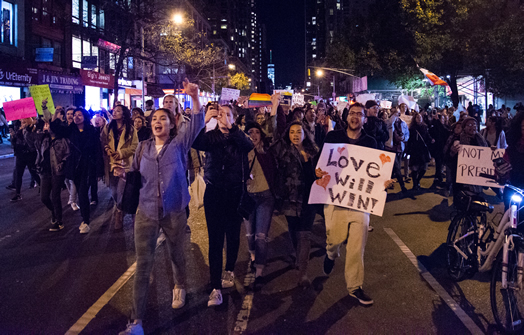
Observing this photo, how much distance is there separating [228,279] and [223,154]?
1537 millimetres

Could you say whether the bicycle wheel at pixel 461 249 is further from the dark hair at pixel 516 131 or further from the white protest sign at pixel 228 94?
the white protest sign at pixel 228 94

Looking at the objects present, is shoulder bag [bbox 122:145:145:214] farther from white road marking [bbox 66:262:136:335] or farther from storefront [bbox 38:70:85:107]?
storefront [bbox 38:70:85:107]

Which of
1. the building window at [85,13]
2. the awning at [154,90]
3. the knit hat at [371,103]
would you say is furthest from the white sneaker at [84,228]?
the awning at [154,90]

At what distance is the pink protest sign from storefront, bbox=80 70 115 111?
16.1 metres

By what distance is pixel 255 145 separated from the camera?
5285mm

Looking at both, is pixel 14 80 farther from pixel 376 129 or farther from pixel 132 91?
pixel 376 129

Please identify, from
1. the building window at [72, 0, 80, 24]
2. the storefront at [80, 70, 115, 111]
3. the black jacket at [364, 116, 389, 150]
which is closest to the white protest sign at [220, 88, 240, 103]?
the storefront at [80, 70, 115, 111]

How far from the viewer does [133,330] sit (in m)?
3.73

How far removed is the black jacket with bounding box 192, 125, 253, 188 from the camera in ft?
15.0

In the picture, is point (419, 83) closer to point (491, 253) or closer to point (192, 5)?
point (491, 253)

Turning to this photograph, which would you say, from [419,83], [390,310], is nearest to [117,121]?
[390,310]

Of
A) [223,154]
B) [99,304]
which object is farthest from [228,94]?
[99,304]

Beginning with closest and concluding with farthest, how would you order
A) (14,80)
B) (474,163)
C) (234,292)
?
(234,292) → (474,163) → (14,80)

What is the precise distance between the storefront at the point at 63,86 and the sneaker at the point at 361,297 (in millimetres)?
25545
